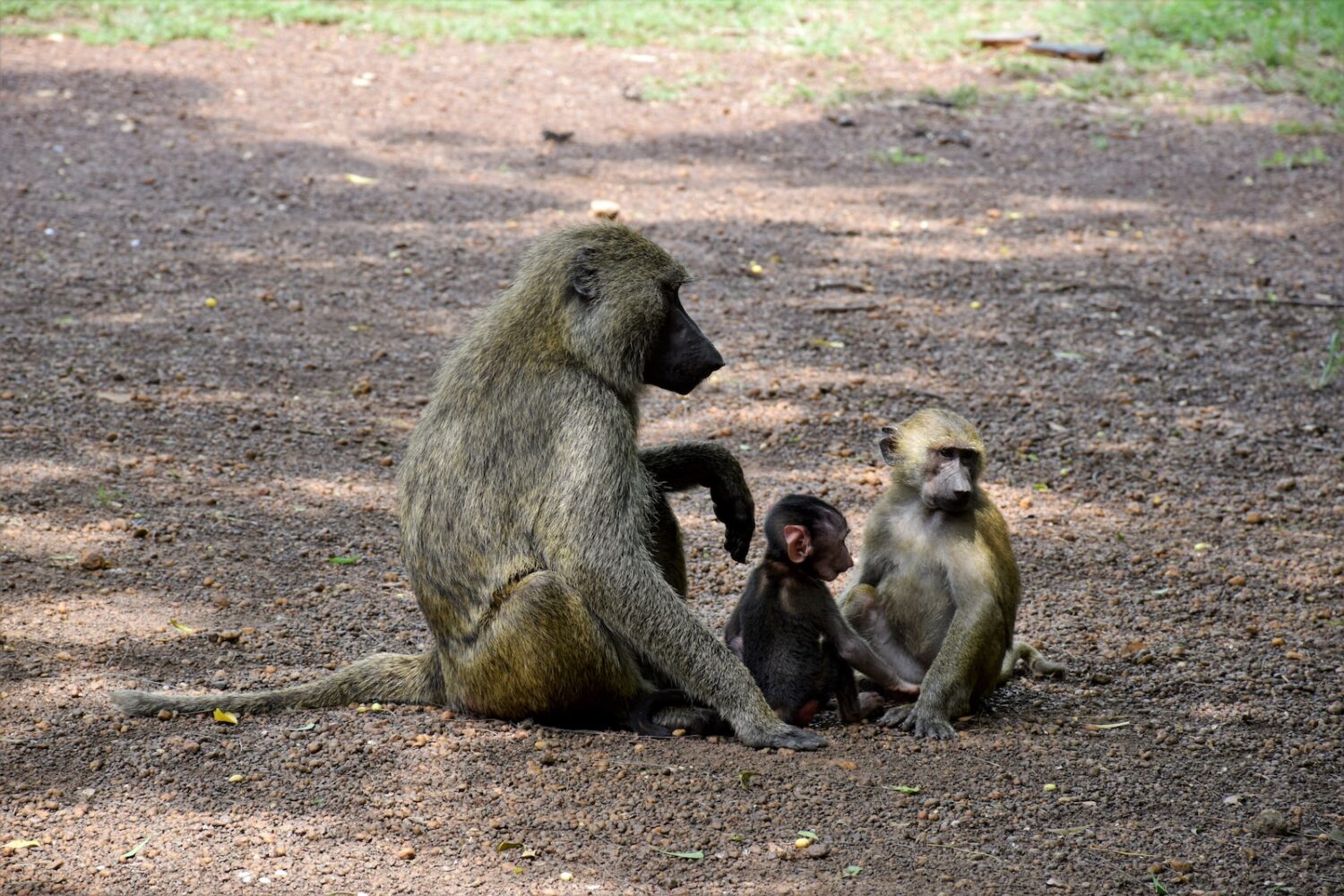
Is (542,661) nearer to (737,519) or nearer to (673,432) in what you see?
(737,519)

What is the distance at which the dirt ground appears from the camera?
3.90m

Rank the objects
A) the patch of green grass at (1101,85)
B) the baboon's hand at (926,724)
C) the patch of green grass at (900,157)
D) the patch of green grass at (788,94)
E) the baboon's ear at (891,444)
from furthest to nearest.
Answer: the patch of green grass at (1101,85)
the patch of green grass at (788,94)
the patch of green grass at (900,157)
the baboon's ear at (891,444)
the baboon's hand at (926,724)

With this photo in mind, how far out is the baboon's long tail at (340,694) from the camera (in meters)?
4.51

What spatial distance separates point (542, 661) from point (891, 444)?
146cm

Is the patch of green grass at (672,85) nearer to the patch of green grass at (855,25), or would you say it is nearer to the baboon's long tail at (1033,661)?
the patch of green grass at (855,25)

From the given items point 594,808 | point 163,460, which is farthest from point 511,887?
point 163,460

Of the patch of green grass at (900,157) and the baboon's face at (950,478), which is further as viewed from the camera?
the patch of green grass at (900,157)

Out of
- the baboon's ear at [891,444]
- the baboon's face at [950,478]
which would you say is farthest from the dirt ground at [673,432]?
the baboon's ear at [891,444]

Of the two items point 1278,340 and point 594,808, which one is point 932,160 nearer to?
point 1278,340

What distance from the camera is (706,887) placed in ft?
11.8

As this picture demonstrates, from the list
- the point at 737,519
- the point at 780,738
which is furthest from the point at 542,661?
the point at 737,519

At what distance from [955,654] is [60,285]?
6.45 m

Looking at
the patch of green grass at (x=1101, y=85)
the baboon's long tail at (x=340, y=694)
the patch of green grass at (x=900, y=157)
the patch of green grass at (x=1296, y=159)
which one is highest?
the patch of green grass at (x=1101, y=85)

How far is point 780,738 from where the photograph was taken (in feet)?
14.5
